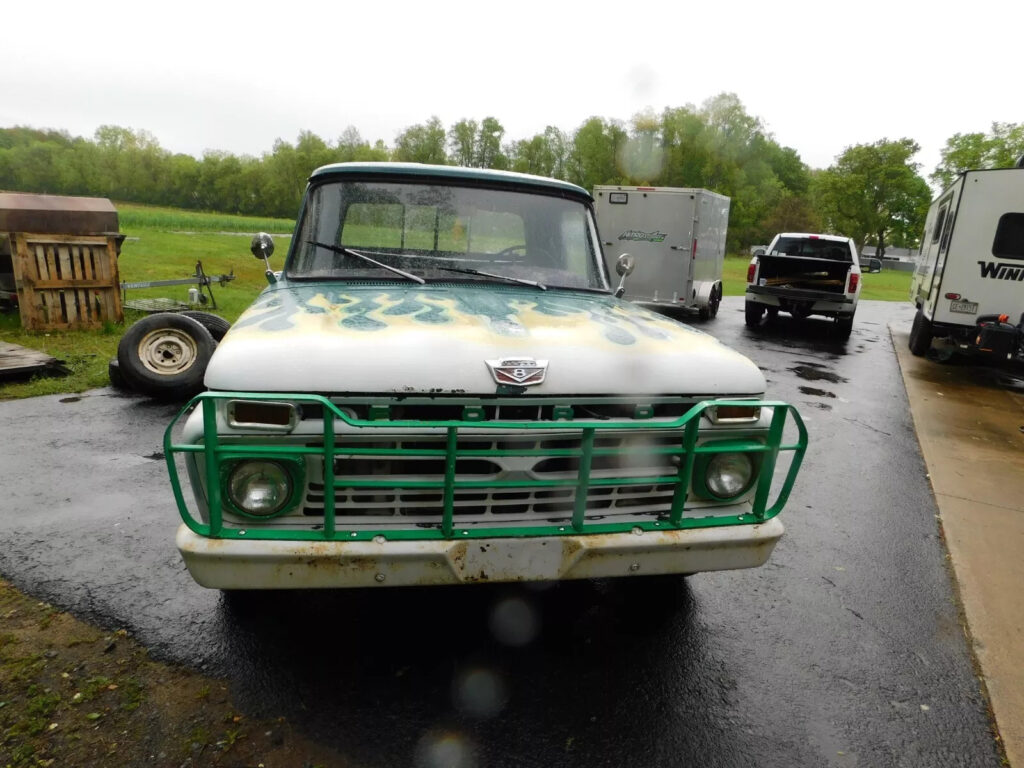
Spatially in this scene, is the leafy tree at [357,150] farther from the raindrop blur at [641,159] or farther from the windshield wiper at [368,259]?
the windshield wiper at [368,259]

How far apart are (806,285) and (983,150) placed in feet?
145

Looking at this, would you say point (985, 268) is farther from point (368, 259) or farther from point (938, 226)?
point (368, 259)

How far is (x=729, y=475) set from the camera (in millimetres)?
2631

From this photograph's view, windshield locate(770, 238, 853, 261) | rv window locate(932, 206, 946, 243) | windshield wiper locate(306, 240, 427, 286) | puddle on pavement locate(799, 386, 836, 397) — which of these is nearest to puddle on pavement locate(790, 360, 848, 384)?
puddle on pavement locate(799, 386, 836, 397)

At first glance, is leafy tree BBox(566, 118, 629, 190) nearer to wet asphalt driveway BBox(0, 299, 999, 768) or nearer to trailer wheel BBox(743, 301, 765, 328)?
trailer wheel BBox(743, 301, 765, 328)

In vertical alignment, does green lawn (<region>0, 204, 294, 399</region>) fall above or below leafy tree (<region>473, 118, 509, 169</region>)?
below

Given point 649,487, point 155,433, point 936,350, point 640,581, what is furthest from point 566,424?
point 936,350

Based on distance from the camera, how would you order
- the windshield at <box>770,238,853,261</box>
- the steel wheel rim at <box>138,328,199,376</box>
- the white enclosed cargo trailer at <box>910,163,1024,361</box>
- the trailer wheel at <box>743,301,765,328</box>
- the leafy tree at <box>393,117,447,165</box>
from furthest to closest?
the leafy tree at <box>393,117,447,165</box>
the windshield at <box>770,238,853,261</box>
the trailer wheel at <box>743,301,765,328</box>
the white enclosed cargo trailer at <box>910,163,1024,361</box>
the steel wheel rim at <box>138,328,199,376</box>

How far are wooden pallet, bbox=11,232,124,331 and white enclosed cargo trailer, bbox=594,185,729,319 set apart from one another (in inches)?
356

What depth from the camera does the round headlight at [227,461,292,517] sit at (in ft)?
7.29

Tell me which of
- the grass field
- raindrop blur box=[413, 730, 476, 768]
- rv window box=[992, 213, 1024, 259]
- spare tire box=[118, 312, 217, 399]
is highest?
rv window box=[992, 213, 1024, 259]

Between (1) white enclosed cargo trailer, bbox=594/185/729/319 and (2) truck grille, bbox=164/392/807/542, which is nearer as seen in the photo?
(2) truck grille, bbox=164/392/807/542

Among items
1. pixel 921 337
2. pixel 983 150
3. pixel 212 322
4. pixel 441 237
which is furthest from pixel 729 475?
pixel 983 150

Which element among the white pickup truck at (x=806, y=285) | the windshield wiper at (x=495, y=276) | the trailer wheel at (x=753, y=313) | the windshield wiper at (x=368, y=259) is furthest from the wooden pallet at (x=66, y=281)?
the trailer wheel at (x=753, y=313)
